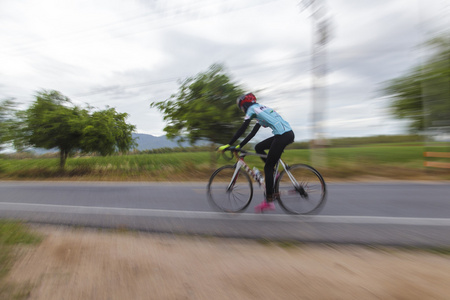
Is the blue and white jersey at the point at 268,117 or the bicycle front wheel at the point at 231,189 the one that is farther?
the bicycle front wheel at the point at 231,189

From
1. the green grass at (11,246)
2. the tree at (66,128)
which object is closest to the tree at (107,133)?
the tree at (66,128)

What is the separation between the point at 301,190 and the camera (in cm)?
480

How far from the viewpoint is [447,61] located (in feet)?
47.1

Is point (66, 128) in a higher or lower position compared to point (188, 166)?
higher

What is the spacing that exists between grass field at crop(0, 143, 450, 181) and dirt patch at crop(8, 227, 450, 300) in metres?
5.97

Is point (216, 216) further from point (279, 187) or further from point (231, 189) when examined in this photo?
point (279, 187)

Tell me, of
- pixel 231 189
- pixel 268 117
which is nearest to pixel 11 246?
pixel 231 189

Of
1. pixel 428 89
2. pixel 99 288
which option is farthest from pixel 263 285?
pixel 428 89

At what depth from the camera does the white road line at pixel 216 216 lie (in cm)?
445

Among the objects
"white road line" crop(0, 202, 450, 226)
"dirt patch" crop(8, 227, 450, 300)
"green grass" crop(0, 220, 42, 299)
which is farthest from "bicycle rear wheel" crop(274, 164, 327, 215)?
"green grass" crop(0, 220, 42, 299)

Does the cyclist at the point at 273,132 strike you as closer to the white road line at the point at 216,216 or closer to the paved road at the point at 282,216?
the white road line at the point at 216,216

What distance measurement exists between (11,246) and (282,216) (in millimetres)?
3843

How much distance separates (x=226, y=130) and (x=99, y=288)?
1121cm

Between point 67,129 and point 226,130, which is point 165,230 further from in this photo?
point 67,129
